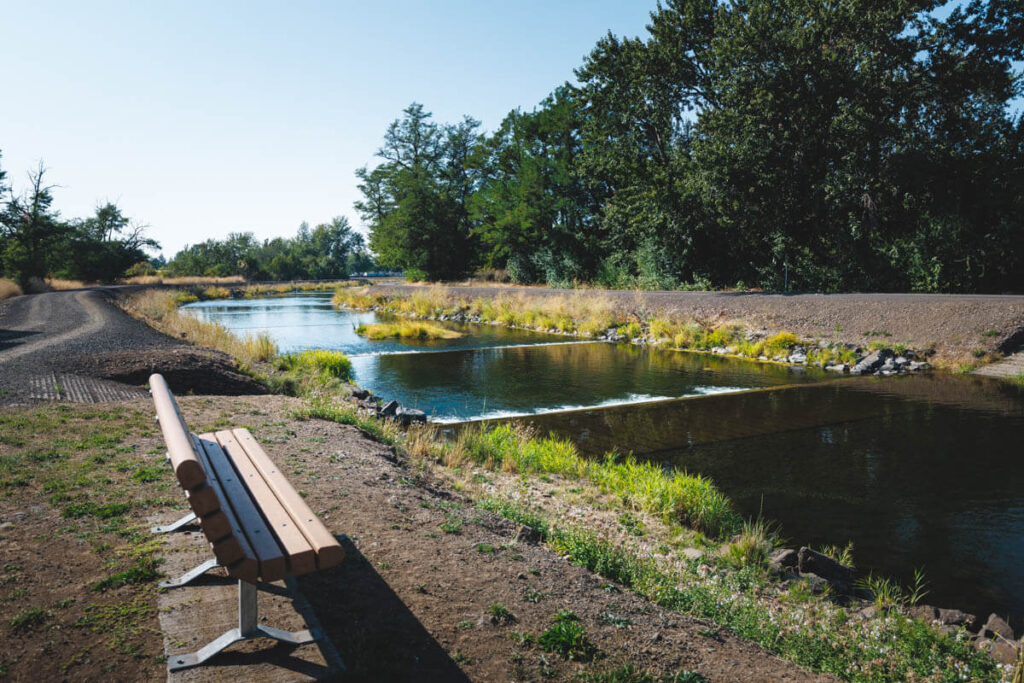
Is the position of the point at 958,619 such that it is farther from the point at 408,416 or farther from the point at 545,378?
the point at 545,378

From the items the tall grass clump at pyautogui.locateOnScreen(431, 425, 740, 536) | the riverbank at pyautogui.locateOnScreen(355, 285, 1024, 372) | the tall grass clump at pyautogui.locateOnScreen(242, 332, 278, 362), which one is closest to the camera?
the tall grass clump at pyautogui.locateOnScreen(431, 425, 740, 536)

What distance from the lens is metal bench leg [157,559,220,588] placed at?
3.52 meters

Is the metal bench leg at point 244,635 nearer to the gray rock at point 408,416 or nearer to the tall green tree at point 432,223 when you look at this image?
the gray rock at point 408,416

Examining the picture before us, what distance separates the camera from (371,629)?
129 inches

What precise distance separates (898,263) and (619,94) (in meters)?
15.5

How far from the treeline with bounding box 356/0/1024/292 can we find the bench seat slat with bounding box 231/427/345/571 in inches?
883

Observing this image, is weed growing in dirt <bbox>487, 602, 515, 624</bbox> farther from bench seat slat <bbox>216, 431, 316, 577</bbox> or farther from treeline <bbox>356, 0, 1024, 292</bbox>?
treeline <bbox>356, 0, 1024, 292</bbox>

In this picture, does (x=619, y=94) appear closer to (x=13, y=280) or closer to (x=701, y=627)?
(x=701, y=627)

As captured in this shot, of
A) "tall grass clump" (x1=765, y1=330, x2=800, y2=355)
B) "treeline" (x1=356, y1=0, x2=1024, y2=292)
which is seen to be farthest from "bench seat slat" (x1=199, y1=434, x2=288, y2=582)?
"treeline" (x1=356, y1=0, x2=1024, y2=292)

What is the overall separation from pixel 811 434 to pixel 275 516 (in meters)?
9.30

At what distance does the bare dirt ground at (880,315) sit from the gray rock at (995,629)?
44.3 ft

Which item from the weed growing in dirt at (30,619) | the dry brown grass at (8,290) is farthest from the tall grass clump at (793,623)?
the dry brown grass at (8,290)

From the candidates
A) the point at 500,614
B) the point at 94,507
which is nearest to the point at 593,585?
the point at 500,614

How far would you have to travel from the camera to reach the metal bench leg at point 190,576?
352cm
